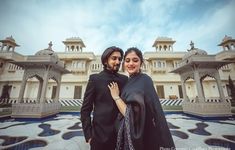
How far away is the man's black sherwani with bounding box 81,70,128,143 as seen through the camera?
1278 millimetres

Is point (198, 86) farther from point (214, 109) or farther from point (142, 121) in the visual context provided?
point (142, 121)

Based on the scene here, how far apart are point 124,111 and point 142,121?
194 millimetres

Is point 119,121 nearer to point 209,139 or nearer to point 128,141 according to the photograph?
point 128,141

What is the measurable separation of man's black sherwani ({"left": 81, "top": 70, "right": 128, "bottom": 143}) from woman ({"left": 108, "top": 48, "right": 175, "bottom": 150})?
15 cm

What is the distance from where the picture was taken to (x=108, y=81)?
4.64ft

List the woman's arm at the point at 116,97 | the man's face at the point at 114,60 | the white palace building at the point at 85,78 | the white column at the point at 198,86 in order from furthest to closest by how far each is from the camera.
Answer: the white palace building at the point at 85,78, the white column at the point at 198,86, the man's face at the point at 114,60, the woman's arm at the point at 116,97

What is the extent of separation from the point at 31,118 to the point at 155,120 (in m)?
7.21

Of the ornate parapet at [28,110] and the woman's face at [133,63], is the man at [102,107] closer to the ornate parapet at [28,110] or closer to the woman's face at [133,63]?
the woman's face at [133,63]

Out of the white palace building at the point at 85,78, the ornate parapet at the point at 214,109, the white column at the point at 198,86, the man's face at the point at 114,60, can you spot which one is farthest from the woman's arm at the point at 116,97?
the white palace building at the point at 85,78

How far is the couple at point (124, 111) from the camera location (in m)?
1.07

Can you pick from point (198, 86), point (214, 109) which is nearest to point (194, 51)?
point (198, 86)

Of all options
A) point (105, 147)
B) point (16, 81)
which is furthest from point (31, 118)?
point (16, 81)

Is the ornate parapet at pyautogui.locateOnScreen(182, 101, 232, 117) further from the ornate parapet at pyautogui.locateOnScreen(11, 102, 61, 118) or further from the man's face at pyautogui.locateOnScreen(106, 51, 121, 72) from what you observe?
the ornate parapet at pyautogui.locateOnScreen(11, 102, 61, 118)

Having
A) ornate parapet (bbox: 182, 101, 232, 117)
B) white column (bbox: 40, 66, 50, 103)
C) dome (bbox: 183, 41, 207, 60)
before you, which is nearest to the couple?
white column (bbox: 40, 66, 50, 103)
